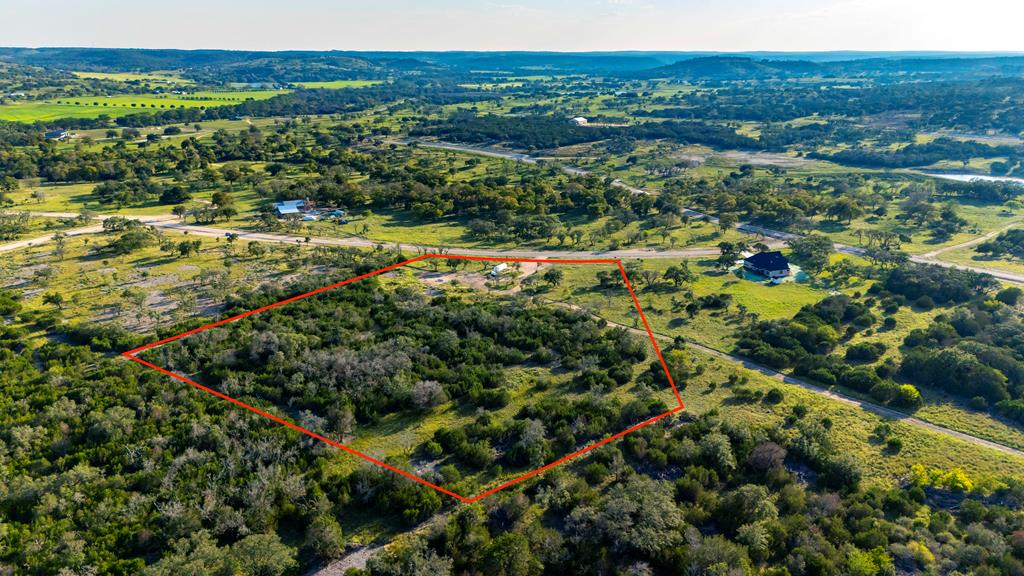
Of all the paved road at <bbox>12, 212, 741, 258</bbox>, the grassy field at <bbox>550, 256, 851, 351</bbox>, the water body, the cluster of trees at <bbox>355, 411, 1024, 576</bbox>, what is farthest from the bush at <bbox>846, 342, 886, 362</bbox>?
the water body

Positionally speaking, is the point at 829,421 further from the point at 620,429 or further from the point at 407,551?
the point at 407,551

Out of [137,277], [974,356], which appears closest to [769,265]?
[974,356]

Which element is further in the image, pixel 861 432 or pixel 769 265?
pixel 769 265

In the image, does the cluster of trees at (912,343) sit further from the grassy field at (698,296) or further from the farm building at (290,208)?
the farm building at (290,208)

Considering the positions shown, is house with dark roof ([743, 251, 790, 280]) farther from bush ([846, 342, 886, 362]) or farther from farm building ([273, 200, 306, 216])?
farm building ([273, 200, 306, 216])

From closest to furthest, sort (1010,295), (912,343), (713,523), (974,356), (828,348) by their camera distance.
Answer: (713,523) < (974,356) < (912,343) < (828,348) < (1010,295)

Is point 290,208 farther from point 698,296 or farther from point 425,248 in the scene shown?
point 698,296
